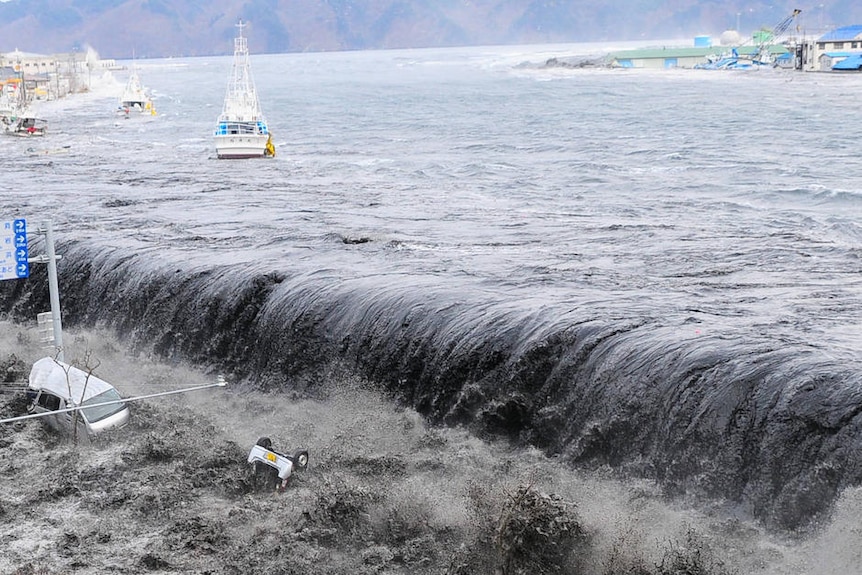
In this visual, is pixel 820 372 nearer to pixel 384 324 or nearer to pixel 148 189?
pixel 384 324

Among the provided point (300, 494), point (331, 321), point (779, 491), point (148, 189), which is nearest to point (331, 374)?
point (331, 321)

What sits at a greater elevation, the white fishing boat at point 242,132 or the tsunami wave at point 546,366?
the white fishing boat at point 242,132

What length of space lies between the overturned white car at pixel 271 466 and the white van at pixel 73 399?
3.63m

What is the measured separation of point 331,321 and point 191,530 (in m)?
7.14

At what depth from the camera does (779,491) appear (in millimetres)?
15406

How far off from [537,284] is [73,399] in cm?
1090

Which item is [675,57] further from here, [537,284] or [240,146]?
[537,284]

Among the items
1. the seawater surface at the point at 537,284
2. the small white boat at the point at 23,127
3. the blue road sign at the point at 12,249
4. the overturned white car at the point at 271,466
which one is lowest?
the overturned white car at the point at 271,466

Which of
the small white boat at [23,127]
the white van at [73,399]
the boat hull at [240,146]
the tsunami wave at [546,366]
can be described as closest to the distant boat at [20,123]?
the small white boat at [23,127]

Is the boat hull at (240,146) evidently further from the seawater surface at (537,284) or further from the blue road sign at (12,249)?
the blue road sign at (12,249)

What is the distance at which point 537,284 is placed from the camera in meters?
24.7

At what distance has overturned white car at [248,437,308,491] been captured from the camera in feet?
59.1

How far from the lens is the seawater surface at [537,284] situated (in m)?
16.8

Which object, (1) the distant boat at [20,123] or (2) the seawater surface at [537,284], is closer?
(2) the seawater surface at [537,284]
